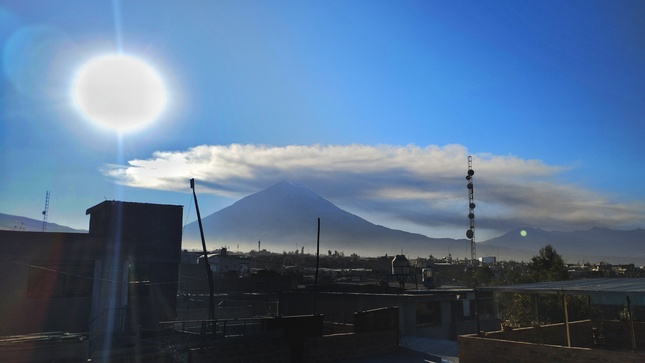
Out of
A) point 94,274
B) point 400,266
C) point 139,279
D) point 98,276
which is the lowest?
point 139,279

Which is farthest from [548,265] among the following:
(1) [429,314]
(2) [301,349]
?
(2) [301,349]

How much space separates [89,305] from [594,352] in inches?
1130

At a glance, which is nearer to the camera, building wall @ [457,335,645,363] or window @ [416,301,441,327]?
building wall @ [457,335,645,363]

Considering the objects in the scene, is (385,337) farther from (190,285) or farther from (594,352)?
(190,285)

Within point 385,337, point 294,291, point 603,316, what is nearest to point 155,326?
point 294,291

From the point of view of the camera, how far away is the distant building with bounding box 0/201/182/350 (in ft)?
93.4

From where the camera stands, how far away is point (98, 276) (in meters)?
31.0

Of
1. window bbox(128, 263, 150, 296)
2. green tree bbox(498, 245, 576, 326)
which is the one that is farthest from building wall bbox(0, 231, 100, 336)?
green tree bbox(498, 245, 576, 326)

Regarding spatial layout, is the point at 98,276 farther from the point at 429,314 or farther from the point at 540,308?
the point at 540,308

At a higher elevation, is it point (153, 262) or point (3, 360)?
point (153, 262)

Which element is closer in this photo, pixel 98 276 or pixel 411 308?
pixel 411 308

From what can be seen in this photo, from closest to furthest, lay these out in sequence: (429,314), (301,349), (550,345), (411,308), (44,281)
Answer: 1. (301,349)
2. (550,345)
3. (411,308)
4. (44,281)
5. (429,314)

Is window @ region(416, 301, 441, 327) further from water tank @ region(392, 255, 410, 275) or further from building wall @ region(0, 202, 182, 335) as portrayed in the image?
building wall @ region(0, 202, 182, 335)

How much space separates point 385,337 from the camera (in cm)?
1697
